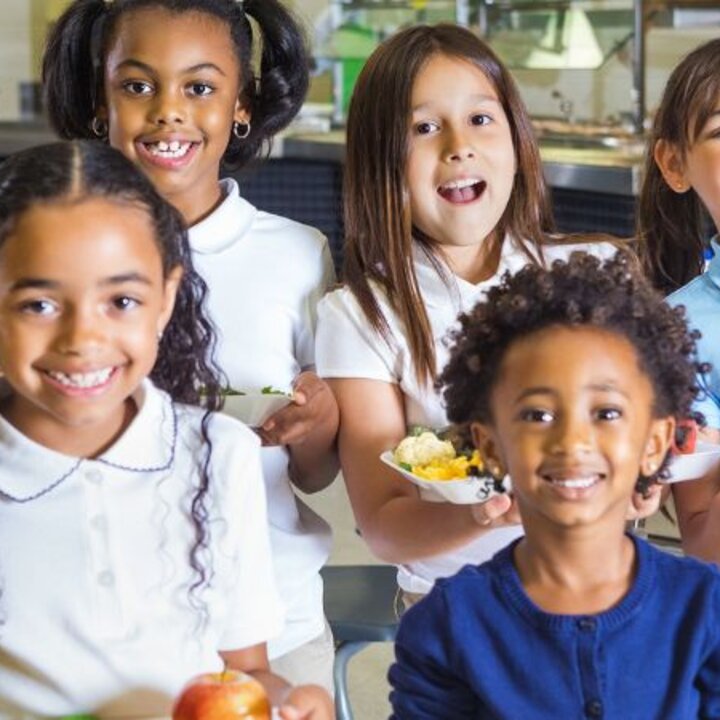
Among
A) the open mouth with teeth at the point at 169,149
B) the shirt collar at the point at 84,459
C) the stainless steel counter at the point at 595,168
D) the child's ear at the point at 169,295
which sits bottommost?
the stainless steel counter at the point at 595,168

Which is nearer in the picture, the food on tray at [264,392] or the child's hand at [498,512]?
the child's hand at [498,512]

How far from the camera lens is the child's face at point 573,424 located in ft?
5.06

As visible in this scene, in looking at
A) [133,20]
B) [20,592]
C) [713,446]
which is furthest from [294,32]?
[20,592]

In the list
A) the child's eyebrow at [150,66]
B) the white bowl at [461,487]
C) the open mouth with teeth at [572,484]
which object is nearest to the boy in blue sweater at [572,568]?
the open mouth with teeth at [572,484]

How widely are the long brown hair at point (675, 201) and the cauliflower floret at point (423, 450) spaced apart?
0.50 m

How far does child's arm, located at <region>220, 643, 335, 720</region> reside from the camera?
1.56 metres

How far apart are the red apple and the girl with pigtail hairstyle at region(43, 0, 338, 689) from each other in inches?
24.3

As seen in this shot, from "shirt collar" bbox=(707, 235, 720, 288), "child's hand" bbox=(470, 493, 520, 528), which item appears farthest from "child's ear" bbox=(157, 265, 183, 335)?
"shirt collar" bbox=(707, 235, 720, 288)

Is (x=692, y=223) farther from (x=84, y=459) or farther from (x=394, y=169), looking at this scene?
(x=84, y=459)

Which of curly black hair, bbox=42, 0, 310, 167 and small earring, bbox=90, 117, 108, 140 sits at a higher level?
curly black hair, bbox=42, 0, 310, 167

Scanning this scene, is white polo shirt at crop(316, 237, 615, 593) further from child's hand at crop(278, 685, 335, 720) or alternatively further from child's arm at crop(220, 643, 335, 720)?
child's hand at crop(278, 685, 335, 720)

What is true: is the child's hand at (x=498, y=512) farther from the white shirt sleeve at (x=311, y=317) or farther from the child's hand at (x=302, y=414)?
the white shirt sleeve at (x=311, y=317)

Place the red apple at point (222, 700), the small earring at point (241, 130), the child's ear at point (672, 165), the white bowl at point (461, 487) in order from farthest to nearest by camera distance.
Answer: the small earring at point (241, 130) < the child's ear at point (672, 165) < the white bowl at point (461, 487) < the red apple at point (222, 700)

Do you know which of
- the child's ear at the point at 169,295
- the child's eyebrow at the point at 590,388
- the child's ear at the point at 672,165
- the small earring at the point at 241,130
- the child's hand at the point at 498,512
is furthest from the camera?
the small earring at the point at 241,130
